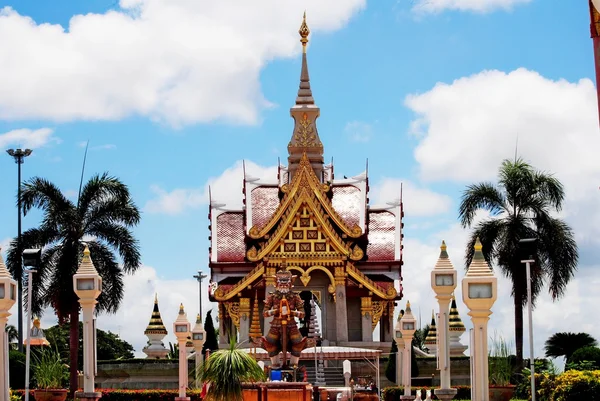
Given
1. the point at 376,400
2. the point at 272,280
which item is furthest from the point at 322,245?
the point at 376,400

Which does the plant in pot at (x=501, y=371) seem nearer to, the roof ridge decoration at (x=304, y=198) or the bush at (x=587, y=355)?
the bush at (x=587, y=355)

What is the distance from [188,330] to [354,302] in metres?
18.7

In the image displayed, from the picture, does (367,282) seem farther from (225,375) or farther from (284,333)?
(225,375)

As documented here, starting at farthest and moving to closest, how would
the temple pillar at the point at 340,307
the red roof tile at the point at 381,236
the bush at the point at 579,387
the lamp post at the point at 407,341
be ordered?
1. the red roof tile at the point at 381,236
2. the temple pillar at the point at 340,307
3. the lamp post at the point at 407,341
4. the bush at the point at 579,387

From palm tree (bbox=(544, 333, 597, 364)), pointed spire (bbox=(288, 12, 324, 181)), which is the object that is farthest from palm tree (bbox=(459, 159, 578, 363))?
pointed spire (bbox=(288, 12, 324, 181))

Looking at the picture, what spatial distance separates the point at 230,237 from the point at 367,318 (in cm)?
755

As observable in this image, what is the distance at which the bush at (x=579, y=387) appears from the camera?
29.1 meters

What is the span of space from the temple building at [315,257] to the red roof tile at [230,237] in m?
0.04

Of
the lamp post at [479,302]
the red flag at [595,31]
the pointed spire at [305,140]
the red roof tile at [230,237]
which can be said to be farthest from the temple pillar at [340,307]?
the red flag at [595,31]

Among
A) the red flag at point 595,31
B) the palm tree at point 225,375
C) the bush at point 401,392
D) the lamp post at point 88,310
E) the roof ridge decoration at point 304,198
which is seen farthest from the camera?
the roof ridge decoration at point 304,198

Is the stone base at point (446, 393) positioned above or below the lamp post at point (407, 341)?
below

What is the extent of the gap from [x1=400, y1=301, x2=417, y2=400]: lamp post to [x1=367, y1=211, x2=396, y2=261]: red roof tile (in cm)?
1852

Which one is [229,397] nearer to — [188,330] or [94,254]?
[188,330]

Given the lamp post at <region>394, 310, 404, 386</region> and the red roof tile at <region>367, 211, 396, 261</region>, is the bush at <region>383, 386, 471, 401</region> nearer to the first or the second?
the lamp post at <region>394, 310, 404, 386</region>
